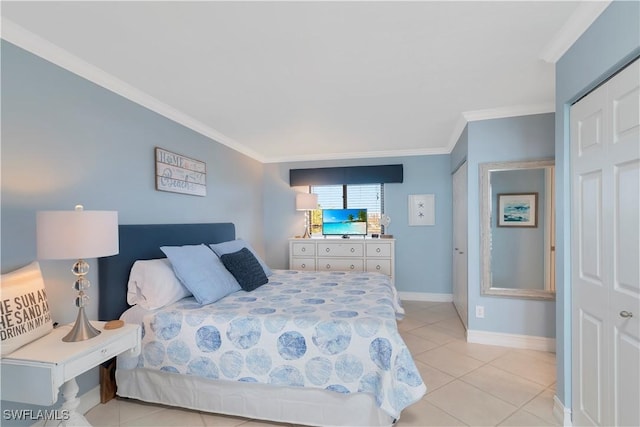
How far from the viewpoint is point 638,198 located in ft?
4.26

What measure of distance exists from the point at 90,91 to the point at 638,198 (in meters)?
3.28

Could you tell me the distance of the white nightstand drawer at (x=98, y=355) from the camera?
1.45 meters

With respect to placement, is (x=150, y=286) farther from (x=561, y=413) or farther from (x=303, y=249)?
(x=561, y=413)

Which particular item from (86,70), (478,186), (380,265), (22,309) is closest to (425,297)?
(380,265)

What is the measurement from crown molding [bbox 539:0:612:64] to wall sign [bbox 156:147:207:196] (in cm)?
312

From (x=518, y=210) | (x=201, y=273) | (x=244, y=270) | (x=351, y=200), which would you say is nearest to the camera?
(x=201, y=273)

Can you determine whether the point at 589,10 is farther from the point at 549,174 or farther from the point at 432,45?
the point at 549,174

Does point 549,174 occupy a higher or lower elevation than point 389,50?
lower

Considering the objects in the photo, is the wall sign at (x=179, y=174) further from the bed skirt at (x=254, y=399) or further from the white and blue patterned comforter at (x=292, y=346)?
the bed skirt at (x=254, y=399)

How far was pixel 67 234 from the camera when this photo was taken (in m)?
1.49

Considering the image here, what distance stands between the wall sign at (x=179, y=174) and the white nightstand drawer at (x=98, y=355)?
4.73ft

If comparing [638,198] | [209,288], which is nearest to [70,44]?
Answer: [209,288]

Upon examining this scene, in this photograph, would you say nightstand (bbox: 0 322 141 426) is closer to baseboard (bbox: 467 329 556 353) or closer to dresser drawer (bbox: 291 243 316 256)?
dresser drawer (bbox: 291 243 316 256)

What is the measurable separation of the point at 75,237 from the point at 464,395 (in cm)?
269
